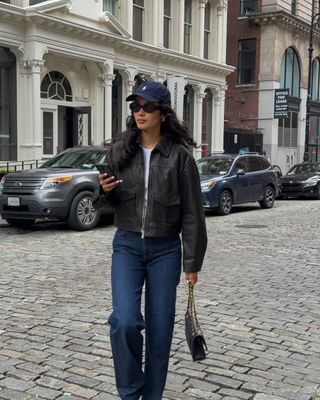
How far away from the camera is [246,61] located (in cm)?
3744

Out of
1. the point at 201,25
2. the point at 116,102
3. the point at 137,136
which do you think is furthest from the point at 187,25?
the point at 137,136

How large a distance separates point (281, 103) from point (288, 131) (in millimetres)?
4237

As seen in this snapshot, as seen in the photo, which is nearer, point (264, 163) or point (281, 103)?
point (264, 163)

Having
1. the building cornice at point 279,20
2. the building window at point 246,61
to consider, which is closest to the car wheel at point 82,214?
the building cornice at point 279,20

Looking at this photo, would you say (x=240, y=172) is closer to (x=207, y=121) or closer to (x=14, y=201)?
(x=14, y=201)

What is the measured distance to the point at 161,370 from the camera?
3.34 metres

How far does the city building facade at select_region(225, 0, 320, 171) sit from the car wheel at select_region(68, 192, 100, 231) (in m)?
22.6

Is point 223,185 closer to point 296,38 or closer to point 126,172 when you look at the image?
point 126,172

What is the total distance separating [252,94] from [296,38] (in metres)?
4.94

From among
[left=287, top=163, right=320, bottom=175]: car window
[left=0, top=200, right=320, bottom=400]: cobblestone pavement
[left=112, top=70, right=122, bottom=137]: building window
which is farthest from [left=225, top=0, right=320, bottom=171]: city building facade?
[left=0, top=200, right=320, bottom=400]: cobblestone pavement

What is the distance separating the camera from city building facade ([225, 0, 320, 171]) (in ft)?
116

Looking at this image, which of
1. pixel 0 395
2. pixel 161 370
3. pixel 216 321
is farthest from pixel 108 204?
pixel 216 321

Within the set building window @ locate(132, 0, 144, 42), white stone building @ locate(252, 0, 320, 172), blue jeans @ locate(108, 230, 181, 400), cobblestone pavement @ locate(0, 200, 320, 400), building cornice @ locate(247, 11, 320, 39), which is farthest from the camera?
white stone building @ locate(252, 0, 320, 172)

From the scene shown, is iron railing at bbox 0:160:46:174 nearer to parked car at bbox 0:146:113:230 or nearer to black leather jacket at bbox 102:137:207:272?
parked car at bbox 0:146:113:230
